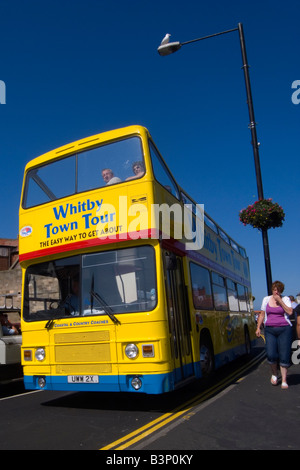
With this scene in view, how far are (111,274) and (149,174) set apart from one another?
1662 mm

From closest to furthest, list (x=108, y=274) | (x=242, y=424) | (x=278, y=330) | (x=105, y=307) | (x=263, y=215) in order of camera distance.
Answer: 1. (x=242, y=424)
2. (x=105, y=307)
3. (x=108, y=274)
4. (x=278, y=330)
5. (x=263, y=215)

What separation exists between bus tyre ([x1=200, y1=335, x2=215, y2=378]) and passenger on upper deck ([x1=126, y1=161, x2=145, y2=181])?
137 inches

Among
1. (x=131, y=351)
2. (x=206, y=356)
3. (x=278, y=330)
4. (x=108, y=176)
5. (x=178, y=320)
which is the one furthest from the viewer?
(x=206, y=356)

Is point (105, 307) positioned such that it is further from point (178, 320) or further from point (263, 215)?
point (263, 215)

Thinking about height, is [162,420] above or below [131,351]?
below

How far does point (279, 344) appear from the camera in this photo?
7.60 m

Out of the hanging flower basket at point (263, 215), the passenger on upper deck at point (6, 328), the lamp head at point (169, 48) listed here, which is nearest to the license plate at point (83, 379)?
the passenger on upper deck at point (6, 328)

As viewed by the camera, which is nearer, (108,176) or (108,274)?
(108,274)

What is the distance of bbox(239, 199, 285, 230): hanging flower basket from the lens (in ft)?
32.3

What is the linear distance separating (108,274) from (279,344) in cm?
358

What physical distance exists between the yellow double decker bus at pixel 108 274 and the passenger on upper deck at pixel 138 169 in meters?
0.02

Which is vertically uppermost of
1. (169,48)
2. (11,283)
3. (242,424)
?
(169,48)

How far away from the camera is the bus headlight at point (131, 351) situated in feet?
19.1

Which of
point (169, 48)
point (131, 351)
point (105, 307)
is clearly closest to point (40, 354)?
point (105, 307)
